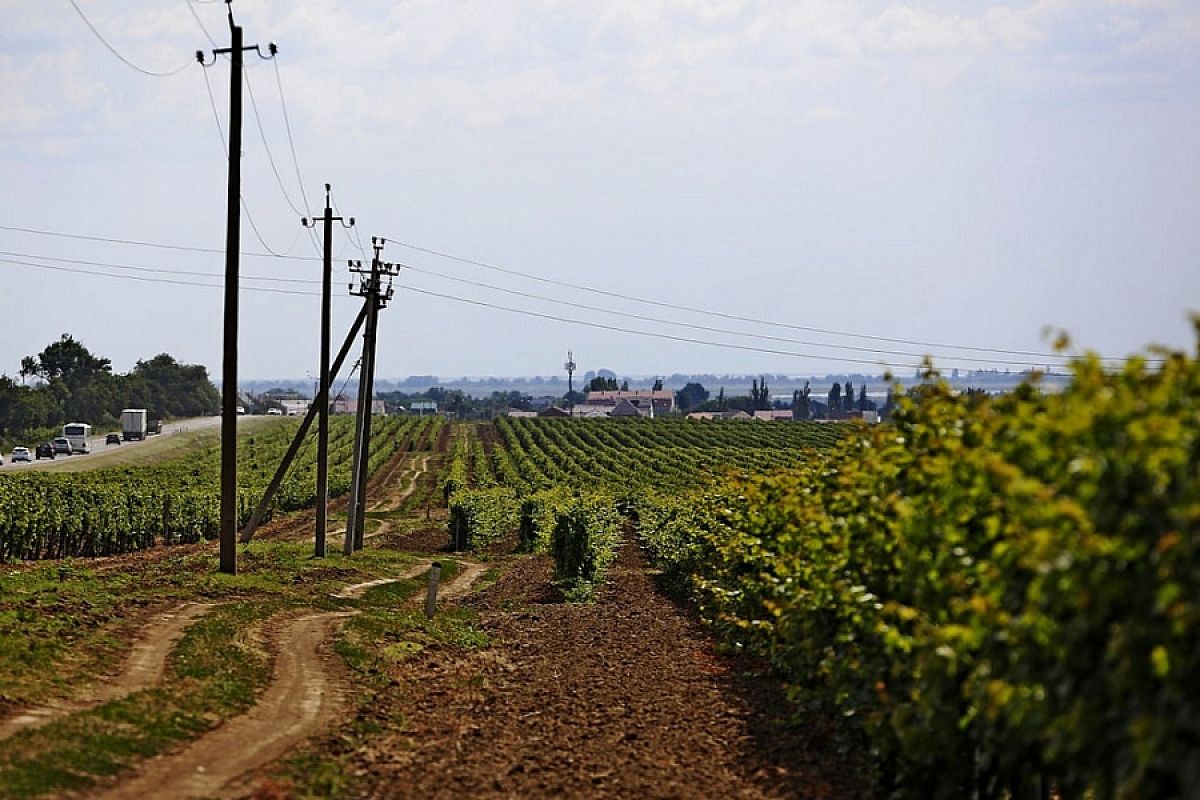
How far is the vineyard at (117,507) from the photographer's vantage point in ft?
117

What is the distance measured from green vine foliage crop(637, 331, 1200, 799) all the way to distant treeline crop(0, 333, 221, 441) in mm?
129172

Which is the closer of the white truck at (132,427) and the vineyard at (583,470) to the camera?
the vineyard at (583,470)

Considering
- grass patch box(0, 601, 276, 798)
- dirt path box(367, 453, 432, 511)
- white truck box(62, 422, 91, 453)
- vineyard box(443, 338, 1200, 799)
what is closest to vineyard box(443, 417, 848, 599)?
dirt path box(367, 453, 432, 511)

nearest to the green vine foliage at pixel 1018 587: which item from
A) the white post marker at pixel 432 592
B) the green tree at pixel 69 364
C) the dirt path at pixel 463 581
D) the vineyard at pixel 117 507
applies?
the white post marker at pixel 432 592

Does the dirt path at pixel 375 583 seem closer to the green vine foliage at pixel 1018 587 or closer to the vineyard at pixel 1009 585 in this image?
the vineyard at pixel 1009 585

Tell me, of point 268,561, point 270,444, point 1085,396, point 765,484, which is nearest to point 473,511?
point 268,561

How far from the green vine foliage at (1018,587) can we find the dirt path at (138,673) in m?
6.95

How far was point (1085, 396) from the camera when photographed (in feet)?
18.1

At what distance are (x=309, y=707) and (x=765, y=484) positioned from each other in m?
5.84

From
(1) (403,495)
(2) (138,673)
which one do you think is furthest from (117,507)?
(1) (403,495)

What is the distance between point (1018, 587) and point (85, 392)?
16842 cm

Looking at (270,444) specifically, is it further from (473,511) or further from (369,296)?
(369,296)

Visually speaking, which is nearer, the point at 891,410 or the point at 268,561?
the point at 891,410

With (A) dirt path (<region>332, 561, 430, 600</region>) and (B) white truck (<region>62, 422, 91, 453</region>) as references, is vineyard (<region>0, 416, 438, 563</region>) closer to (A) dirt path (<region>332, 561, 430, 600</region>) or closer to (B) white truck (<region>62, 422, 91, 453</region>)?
(A) dirt path (<region>332, 561, 430, 600</region>)
